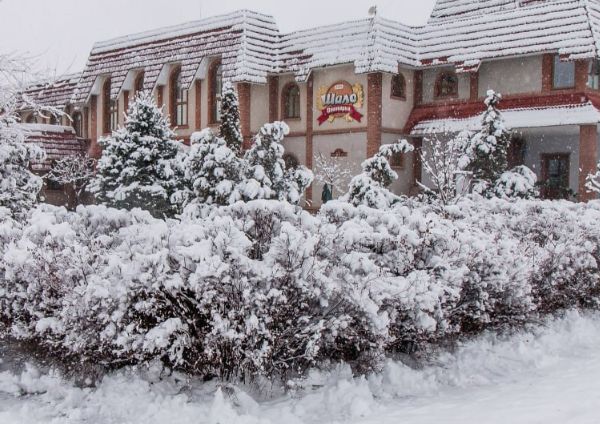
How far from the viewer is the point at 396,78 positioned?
88.8 ft

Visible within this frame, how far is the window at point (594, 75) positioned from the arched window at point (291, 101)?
11.1 m

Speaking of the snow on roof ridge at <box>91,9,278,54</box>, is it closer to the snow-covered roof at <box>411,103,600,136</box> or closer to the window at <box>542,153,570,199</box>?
the snow-covered roof at <box>411,103,600,136</box>

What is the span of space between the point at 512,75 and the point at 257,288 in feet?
70.1

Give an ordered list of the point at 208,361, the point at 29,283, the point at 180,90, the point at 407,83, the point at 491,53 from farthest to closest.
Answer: the point at 180,90 → the point at 407,83 → the point at 491,53 → the point at 29,283 → the point at 208,361

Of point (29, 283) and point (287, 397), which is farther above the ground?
point (29, 283)

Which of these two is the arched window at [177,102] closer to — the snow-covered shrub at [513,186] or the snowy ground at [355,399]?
the snow-covered shrub at [513,186]

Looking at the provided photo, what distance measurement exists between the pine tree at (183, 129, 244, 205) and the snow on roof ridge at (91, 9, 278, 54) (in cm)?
1315

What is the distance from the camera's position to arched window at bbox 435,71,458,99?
26627 mm

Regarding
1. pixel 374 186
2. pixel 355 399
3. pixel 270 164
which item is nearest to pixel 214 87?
pixel 270 164

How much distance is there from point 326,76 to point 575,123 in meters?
9.65

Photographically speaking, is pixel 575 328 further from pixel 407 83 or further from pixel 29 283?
pixel 407 83

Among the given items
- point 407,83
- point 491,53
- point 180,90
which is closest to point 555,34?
point 491,53

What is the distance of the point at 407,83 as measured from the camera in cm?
2731

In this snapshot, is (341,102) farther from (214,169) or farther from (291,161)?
(214,169)
